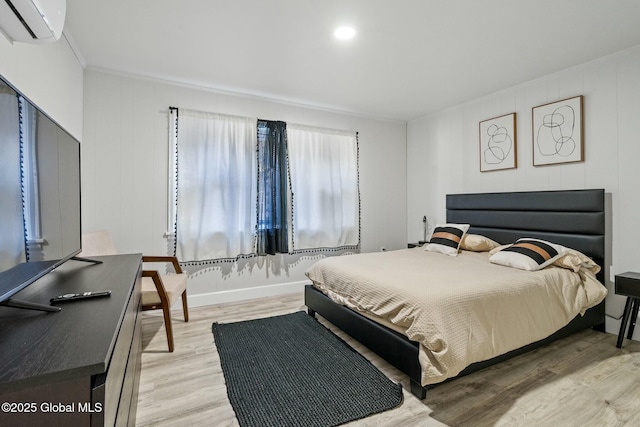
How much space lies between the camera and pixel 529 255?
2617mm

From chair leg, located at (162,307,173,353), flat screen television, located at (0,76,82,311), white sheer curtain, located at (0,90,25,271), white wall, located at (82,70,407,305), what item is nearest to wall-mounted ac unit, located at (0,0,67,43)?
flat screen television, located at (0,76,82,311)

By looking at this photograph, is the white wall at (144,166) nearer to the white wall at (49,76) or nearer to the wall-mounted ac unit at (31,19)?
the white wall at (49,76)

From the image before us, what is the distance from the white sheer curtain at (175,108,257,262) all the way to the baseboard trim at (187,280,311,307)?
0.46 meters

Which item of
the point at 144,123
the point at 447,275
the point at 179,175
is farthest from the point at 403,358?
the point at 144,123

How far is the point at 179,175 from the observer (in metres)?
3.33

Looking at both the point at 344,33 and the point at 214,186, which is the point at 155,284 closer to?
the point at 214,186

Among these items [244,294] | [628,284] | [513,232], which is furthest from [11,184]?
[513,232]

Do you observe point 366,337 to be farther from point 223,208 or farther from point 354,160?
point 354,160

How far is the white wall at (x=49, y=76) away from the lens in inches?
64.7

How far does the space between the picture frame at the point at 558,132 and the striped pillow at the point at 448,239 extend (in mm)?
1083

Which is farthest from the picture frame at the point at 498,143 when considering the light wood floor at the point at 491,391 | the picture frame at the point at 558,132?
the light wood floor at the point at 491,391

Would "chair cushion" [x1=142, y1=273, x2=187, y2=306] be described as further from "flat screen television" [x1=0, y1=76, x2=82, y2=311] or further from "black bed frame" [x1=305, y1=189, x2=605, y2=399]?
"black bed frame" [x1=305, y1=189, x2=605, y2=399]

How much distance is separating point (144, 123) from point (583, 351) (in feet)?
15.1

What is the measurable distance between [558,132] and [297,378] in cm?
346
